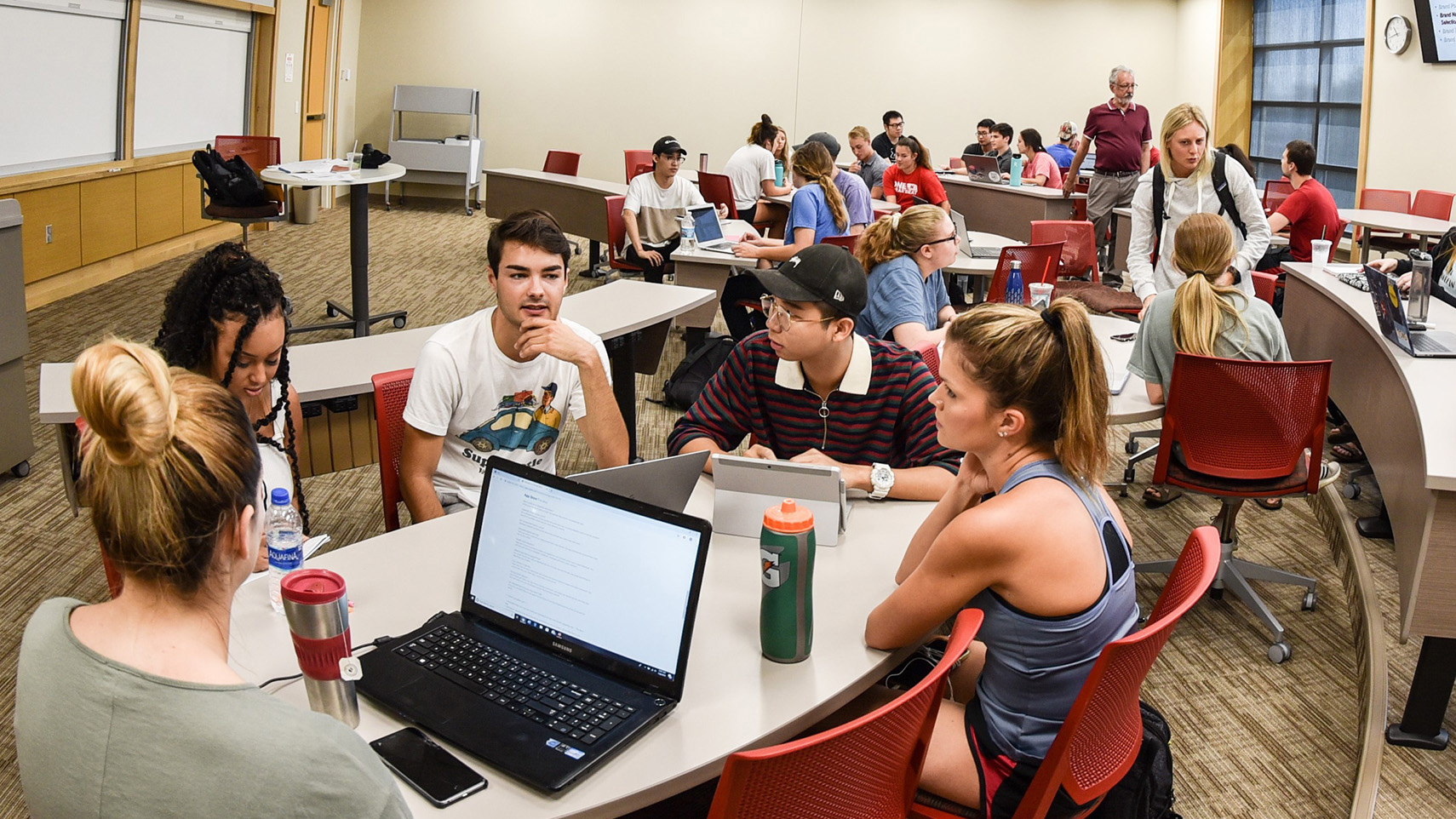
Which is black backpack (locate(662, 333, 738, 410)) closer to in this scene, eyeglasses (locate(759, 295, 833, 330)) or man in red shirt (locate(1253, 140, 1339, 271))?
eyeglasses (locate(759, 295, 833, 330))

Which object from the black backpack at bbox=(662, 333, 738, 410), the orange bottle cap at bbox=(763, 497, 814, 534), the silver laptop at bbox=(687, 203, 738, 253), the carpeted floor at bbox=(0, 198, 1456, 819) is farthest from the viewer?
the silver laptop at bbox=(687, 203, 738, 253)

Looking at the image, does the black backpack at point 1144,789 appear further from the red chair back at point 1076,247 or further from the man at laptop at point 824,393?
the red chair back at point 1076,247

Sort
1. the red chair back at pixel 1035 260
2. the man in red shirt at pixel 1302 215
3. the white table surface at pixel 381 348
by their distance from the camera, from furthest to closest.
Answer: the man in red shirt at pixel 1302 215
the red chair back at pixel 1035 260
the white table surface at pixel 381 348

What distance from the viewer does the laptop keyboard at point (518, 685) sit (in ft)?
5.19

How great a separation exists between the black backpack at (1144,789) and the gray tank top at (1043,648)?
0.68ft

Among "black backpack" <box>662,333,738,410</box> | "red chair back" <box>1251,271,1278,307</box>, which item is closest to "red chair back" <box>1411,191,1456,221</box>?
"red chair back" <box>1251,271,1278,307</box>

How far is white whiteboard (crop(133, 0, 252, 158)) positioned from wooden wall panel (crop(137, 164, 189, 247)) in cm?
20

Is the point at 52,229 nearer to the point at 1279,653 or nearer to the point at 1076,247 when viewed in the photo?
the point at 1076,247

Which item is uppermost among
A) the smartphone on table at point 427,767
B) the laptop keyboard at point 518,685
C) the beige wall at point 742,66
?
the beige wall at point 742,66

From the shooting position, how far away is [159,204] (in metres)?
8.93

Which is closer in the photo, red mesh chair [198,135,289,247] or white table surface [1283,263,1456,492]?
white table surface [1283,263,1456,492]

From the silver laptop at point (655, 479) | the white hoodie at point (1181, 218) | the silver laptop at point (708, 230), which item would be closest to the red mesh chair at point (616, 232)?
the silver laptop at point (708, 230)

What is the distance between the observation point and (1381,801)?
2.72 m

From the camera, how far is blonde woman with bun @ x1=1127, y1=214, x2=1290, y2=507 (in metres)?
3.50
